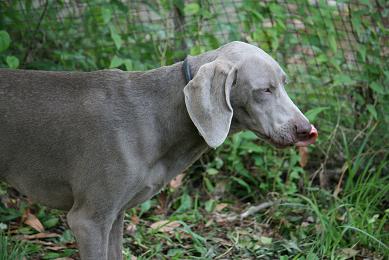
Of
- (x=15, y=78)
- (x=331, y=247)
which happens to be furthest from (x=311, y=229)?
(x=15, y=78)

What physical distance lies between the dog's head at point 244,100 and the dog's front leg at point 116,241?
2.43 feet

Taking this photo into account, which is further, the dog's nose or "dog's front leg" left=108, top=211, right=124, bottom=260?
"dog's front leg" left=108, top=211, right=124, bottom=260

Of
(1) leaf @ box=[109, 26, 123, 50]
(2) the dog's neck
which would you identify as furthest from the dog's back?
(1) leaf @ box=[109, 26, 123, 50]

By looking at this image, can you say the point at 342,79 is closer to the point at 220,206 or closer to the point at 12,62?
the point at 220,206

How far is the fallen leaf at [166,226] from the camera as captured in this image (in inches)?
184

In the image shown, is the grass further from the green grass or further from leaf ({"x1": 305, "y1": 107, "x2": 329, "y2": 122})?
leaf ({"x1": 305, "y1": 107, "x2": 329, "y2": 122})

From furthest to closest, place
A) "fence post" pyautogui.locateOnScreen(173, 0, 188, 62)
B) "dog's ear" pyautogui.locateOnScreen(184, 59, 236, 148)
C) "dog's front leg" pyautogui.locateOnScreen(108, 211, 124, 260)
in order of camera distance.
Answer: "fence post" pyautogui.locateOnScreen(173, 0, 188, 62), "dog's front leg" pyautogui.locateOnScreen(108, 211, 124, 260), "dog's ear" pyautogui.locateOnScreen(184, 59, 236, 148)

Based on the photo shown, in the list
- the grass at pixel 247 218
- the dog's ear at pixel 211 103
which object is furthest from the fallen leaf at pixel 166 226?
the dog's ear at pixel 211 103

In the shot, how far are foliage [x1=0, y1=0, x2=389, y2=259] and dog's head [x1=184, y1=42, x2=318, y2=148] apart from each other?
1289mm

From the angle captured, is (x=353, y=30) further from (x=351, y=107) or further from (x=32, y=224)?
(x=32, y=224)

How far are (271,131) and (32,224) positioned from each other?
1.75 meters

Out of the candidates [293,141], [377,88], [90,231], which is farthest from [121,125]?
[377,88]

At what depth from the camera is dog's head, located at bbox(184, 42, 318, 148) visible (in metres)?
3.44

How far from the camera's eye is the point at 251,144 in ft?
17.1
